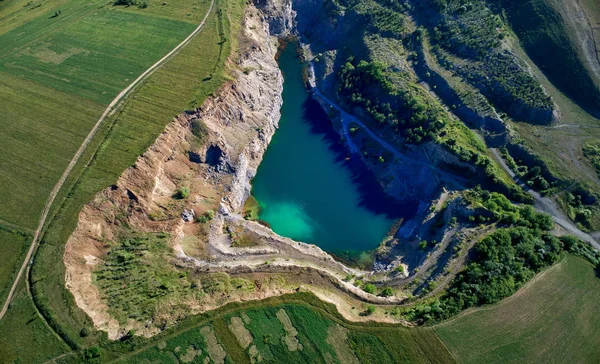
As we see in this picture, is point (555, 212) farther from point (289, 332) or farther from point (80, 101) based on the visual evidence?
point (80, 101)

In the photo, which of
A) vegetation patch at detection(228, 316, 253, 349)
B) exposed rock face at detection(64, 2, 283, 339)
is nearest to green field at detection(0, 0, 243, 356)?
exposed rock face at detection(64, 2, 283, 339)

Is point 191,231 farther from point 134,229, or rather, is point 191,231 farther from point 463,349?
point 463,349

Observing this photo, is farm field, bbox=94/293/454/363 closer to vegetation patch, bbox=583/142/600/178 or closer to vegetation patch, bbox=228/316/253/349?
vegetation patch, bbox=228/316/253/349

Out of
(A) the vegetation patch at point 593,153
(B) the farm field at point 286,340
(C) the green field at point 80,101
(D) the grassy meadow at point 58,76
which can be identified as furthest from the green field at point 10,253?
(A) the vegetation patch at point 593,153

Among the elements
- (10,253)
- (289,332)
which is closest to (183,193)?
(10,253)

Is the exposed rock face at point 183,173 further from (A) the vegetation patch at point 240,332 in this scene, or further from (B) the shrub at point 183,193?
(A) the vegetation patch at point 240,332

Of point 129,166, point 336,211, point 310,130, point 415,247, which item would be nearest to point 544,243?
point 415,247
